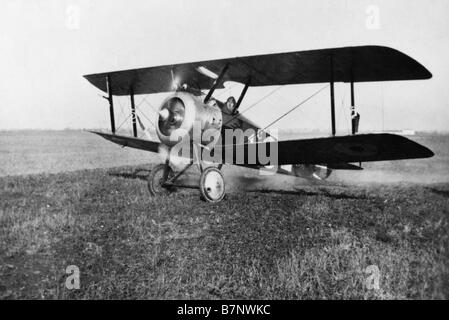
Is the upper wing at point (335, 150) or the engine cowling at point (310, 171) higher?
the upper wing at point (335, 150)

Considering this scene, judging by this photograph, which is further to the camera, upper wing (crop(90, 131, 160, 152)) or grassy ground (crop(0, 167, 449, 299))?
upper wing (crop(90, 131, 160, 152))

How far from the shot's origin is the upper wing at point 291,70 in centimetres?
604

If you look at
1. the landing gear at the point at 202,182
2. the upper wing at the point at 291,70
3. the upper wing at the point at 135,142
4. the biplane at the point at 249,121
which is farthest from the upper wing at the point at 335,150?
the upper wing at the point at 135,142

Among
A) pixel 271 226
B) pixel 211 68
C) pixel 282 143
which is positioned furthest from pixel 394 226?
pixel 211 68

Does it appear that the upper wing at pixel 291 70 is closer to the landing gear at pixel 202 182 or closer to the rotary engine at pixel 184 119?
the rotary engine at pixel 184 119

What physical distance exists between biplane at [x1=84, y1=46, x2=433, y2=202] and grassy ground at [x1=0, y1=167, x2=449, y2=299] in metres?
1.03

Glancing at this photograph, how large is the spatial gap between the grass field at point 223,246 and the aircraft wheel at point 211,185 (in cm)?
27

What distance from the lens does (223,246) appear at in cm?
450

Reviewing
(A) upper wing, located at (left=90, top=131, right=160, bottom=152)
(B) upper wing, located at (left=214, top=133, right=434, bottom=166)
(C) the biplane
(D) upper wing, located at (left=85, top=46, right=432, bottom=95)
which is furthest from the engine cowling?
(A) upper wing, located at (left=90, top=131, right=160, bottom=152)

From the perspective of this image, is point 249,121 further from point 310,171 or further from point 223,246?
point 223,246

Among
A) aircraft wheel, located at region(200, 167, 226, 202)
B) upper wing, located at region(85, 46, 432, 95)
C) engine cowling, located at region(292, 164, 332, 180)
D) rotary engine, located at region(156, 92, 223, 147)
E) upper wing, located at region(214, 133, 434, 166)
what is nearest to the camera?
upper wing, located at region(214, 133, 434, 166)

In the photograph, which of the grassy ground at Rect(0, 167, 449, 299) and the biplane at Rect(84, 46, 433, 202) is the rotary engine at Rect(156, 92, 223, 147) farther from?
the grassy ground at Rect(0, 167, 449, 299)

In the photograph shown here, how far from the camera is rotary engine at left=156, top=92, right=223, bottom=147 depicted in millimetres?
6996
